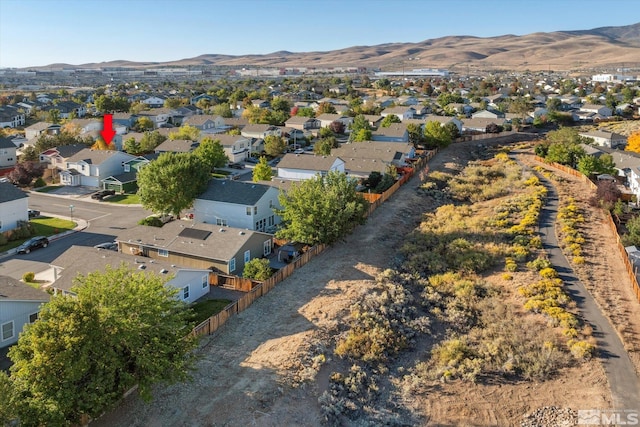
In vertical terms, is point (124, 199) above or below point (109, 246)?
above

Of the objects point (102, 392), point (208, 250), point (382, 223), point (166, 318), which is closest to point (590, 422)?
point (166, 318)

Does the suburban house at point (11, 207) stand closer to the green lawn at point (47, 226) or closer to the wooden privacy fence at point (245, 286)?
the green lawn at point (47, 226)

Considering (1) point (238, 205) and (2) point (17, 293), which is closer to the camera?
(2) point (17, 293)

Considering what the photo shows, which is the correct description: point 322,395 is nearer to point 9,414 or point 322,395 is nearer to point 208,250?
point 9,414

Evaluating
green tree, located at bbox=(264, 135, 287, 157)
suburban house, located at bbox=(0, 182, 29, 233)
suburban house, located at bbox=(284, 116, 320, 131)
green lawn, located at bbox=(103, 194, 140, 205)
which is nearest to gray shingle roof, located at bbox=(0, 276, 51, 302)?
suburban house, located at bbox=(0, 182, 29, 233)

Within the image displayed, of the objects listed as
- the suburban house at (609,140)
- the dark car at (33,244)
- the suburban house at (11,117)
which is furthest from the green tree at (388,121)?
the suburban house at (11,117)

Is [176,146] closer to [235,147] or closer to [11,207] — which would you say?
[235,147]

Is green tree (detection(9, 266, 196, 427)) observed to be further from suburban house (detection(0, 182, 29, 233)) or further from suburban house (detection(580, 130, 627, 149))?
suburban house (detection(580, 130, 627, 149))

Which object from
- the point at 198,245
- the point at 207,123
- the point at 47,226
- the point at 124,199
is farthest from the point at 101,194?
the point at 207,123
